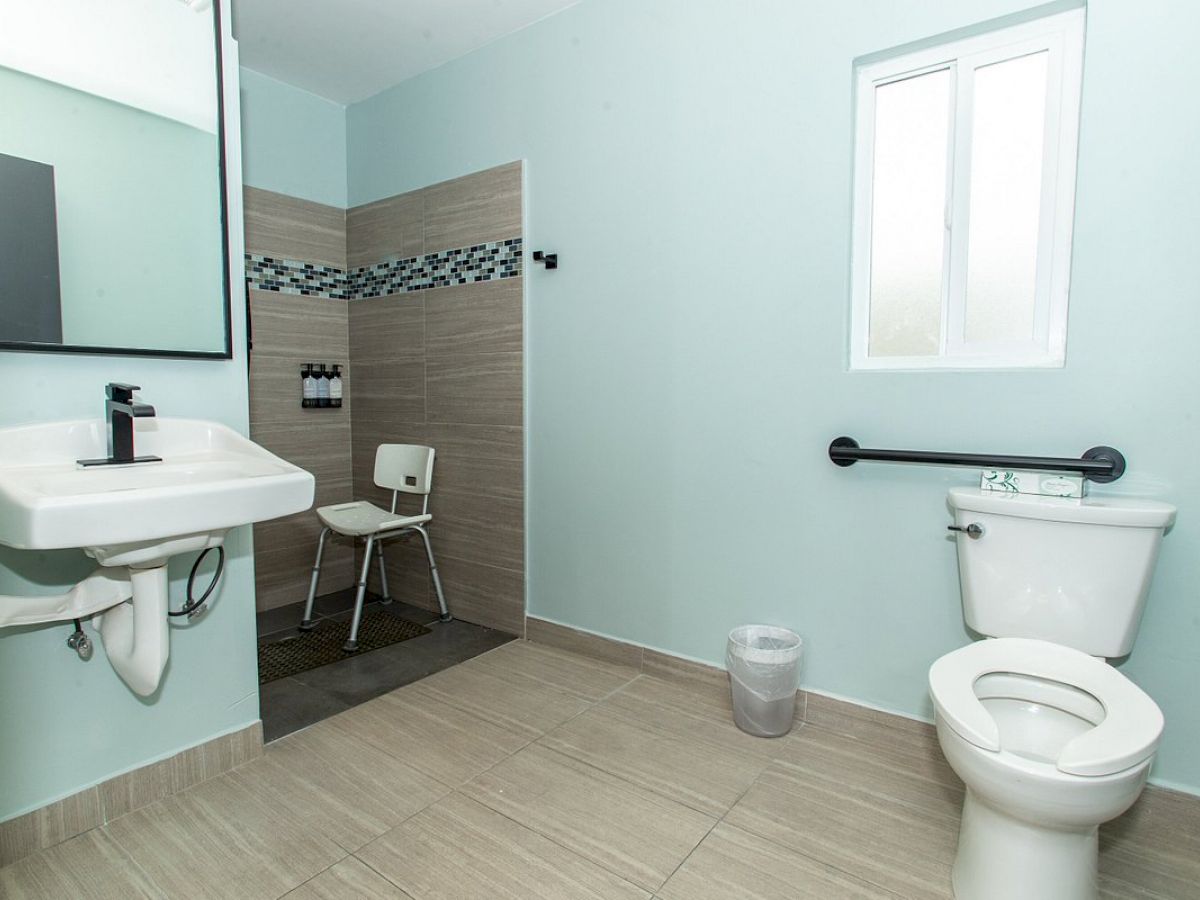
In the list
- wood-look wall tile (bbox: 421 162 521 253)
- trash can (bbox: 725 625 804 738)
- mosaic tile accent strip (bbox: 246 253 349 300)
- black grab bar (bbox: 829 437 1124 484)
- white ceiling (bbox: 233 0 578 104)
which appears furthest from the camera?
mosaic tile accent strip (bbox: 246 253 349 300)

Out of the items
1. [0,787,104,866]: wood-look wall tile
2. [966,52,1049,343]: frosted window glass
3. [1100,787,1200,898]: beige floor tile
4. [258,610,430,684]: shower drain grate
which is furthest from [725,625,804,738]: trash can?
[0,787,104,866]: wood-look wall tile

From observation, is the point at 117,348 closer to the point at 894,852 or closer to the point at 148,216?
the point at 148,216

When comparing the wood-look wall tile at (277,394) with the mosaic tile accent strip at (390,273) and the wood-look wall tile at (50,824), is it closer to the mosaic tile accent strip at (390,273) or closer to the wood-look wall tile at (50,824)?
the mosaic tile accent strip at (390,273)

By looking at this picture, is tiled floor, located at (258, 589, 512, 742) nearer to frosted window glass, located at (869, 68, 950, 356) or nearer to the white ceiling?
frosted window glass, located at (869, 68, 950, 356)

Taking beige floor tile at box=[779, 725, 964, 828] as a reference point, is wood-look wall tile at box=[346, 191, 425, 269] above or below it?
above

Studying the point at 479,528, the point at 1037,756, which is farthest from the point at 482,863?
the point at 479,528

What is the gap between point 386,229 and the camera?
316 cm

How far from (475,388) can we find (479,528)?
0.60 meters

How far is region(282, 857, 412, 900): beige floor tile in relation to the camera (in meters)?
1.36

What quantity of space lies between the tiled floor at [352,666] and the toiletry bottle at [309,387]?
954 millimetres

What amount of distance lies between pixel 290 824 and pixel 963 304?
2142mm

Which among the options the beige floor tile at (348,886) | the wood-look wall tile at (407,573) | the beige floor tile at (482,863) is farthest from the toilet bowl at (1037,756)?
the wood-look wall tile at (407,573)

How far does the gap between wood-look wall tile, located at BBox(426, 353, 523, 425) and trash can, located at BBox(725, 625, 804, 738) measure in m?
1.26

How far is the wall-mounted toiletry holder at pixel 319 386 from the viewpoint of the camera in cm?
318
